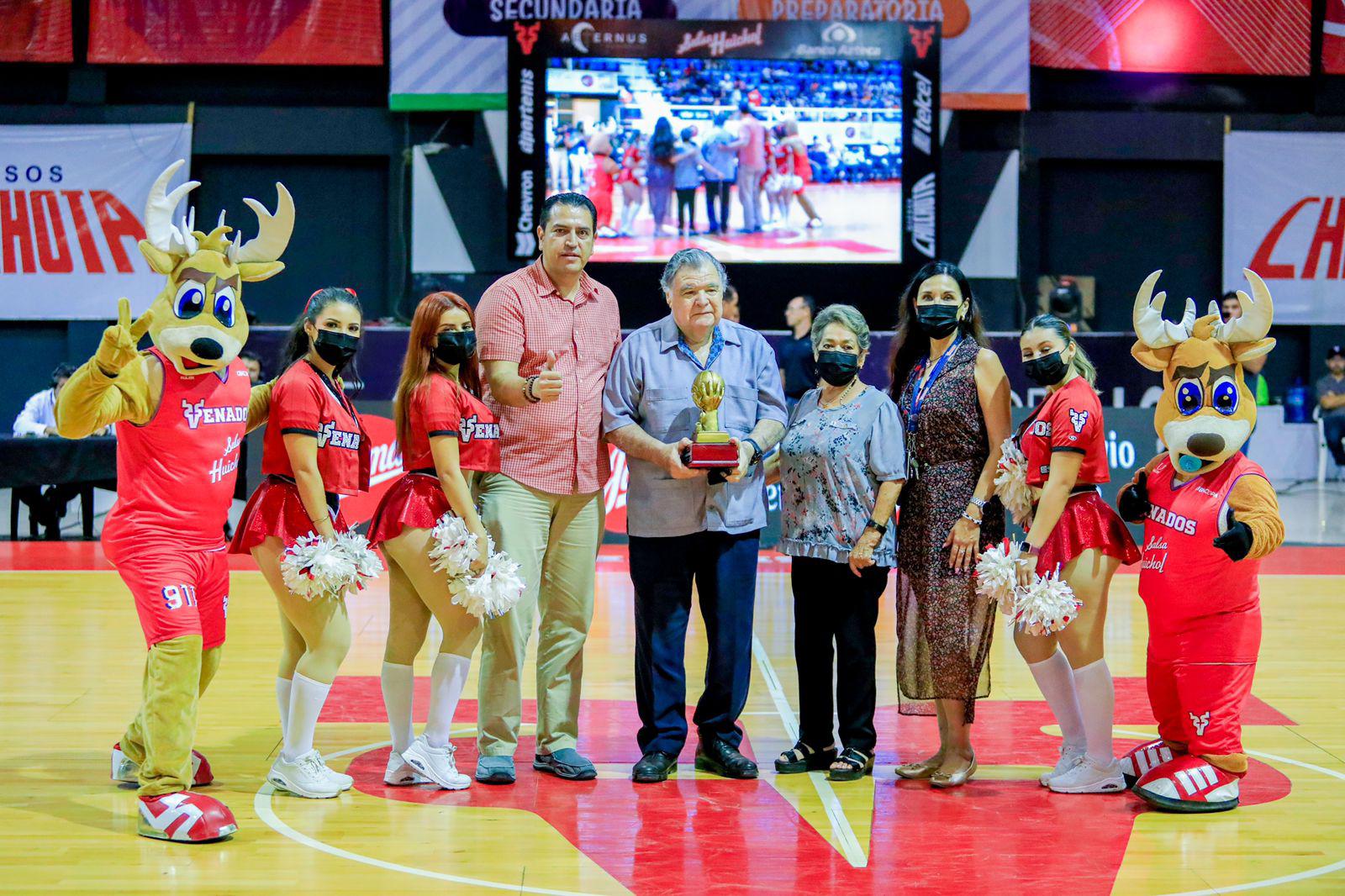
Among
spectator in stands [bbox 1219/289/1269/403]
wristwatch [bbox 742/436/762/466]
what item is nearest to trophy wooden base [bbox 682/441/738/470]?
wristwatch [bbox 742/436/762/466]

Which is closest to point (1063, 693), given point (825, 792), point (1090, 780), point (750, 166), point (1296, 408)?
point (1090, 780)

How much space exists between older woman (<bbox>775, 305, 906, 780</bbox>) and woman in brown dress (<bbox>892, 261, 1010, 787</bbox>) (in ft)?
0.32

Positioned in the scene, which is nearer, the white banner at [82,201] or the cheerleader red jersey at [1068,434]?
the cheerleader red jersey at [1068,434]

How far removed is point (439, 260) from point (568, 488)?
10.4 meters

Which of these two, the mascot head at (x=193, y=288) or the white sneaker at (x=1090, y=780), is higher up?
the mascot head at (x=193, y=288)

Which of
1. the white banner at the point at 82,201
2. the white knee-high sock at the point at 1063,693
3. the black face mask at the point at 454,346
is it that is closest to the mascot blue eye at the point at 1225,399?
the white knee-high sock at the point at 1063,693

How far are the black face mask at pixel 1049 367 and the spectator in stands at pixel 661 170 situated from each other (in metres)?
8.66

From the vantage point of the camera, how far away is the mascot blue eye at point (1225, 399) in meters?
4.39

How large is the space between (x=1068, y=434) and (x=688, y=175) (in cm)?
889

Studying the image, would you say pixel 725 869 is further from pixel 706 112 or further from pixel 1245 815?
pixel 706 112

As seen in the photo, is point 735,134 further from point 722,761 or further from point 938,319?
point 722,761

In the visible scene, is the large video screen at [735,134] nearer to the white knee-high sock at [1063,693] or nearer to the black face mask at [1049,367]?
the black face mask at [1049,367]

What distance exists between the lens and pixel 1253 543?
4.21 meters

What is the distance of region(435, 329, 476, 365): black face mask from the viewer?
14.6ft
